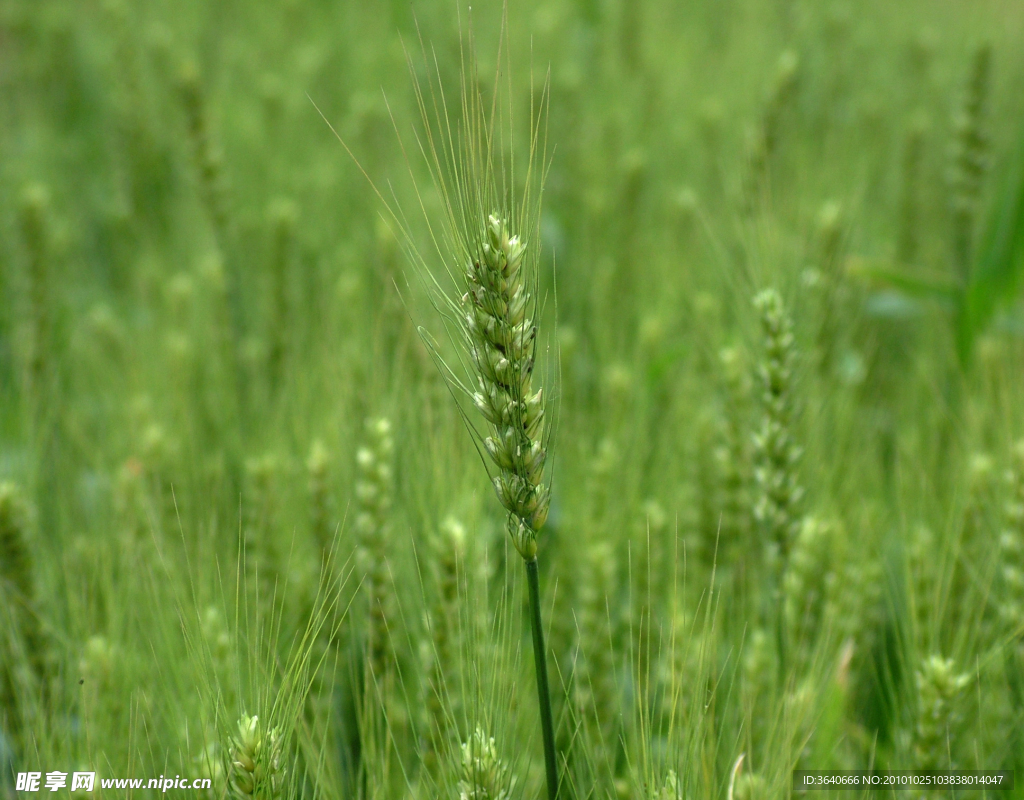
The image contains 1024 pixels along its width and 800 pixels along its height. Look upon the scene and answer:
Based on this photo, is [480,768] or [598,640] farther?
[598,640]

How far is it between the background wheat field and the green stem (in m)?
0.06

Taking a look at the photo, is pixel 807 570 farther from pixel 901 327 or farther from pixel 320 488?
pixel 901 327

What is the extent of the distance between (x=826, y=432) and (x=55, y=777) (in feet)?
3.55

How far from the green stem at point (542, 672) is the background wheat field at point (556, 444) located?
0.06 metres

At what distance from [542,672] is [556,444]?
1.05 feet

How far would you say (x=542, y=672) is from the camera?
0.66 m

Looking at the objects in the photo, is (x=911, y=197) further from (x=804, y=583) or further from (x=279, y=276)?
(x=279, y=276)

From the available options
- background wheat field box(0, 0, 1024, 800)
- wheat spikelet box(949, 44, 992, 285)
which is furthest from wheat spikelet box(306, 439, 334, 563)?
wheat spikelet box(949, 44, 992, 285)

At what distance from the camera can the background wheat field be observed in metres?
0.85

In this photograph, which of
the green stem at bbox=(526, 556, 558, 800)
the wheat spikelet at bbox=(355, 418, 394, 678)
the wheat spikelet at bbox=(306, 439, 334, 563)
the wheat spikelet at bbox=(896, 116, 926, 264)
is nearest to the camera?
the green stem at bbox=(526, 556, 558, 800)

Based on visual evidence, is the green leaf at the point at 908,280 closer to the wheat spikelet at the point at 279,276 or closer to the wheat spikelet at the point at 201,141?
the wheat spikelet at the point at 279,276

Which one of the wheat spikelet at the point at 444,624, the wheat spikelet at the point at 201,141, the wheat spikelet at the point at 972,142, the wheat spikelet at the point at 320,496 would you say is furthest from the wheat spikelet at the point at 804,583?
the wheat spikelet at the point at 201,141

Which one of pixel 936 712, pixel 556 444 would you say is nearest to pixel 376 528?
pixel 556 444

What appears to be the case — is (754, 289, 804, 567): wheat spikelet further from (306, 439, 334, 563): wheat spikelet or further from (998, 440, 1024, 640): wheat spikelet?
(306, 439, 334, 563): wheat spikelet
